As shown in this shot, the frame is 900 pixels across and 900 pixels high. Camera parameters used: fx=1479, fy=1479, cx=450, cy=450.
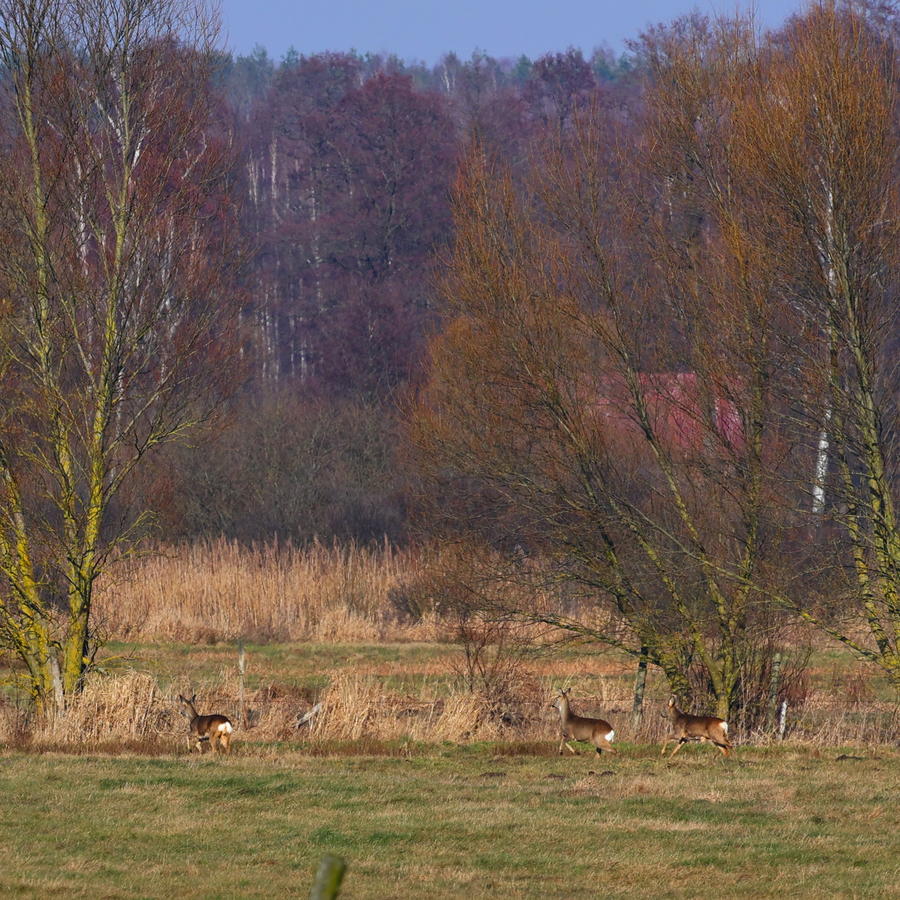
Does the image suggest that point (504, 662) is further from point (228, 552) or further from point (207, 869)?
point (228, 552)

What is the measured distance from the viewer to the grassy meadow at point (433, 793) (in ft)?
28.1

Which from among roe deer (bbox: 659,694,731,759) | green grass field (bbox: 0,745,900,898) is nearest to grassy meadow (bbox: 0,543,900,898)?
green grass field (bbox: 0,745,900,898)

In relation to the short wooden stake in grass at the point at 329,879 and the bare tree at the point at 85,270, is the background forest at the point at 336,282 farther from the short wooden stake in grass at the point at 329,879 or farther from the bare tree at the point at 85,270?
the short wooden stake in grass at the point at 329,879

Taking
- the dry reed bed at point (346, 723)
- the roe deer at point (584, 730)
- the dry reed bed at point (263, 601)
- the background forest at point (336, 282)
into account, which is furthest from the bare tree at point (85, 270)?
the background forest at point (336, 282)

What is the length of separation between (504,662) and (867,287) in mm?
5377

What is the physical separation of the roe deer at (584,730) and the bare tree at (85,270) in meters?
4.71

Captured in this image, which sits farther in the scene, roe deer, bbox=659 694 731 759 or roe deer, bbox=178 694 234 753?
roe deer, bbox=659 694 731 759

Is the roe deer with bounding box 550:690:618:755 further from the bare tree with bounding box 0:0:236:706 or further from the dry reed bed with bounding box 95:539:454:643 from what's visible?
the dry reed bed with bounding box 95:539:454:643

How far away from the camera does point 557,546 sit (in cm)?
1537

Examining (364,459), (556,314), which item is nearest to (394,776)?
(556,314)

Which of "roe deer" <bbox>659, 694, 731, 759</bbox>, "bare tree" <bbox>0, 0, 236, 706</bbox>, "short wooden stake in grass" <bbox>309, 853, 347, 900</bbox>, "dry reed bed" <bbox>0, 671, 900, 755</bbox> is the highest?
"bare tree" <bbox>0, 0, 236, 706</bbox>

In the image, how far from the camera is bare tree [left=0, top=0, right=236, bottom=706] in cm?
1466

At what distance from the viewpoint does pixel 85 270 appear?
51.1ft

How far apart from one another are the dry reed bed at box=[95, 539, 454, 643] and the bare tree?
8171 mm
